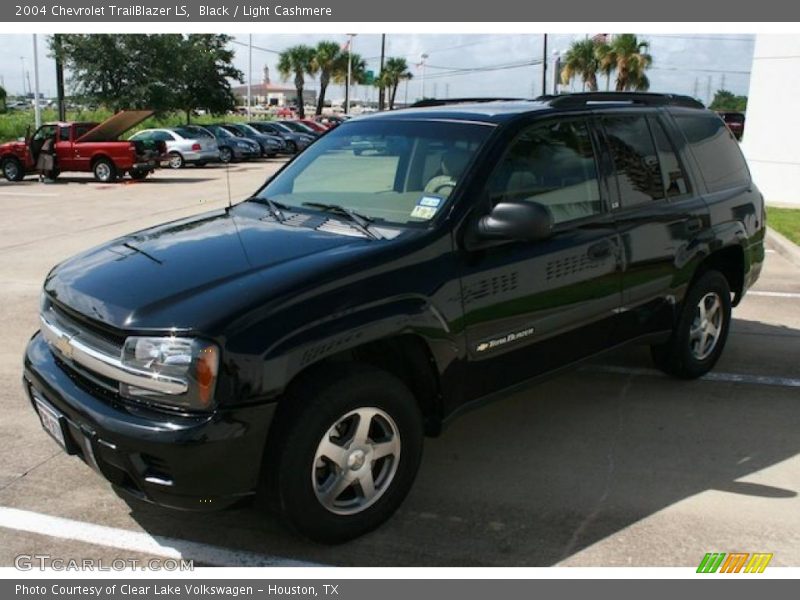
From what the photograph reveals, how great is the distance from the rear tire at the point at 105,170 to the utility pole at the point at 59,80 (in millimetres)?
11052

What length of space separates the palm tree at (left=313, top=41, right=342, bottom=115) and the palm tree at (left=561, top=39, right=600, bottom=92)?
19.4m

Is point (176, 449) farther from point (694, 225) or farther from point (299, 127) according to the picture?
point (299, 127)

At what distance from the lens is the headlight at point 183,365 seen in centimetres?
282

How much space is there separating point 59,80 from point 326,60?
37024mm

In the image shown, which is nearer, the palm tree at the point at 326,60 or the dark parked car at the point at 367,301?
the dark parked car at the point at 367,301

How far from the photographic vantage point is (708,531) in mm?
3475

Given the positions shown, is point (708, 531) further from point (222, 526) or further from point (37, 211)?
point (37, 211)

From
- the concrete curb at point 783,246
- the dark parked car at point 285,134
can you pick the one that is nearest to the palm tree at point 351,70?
the dark parked car at point 285,134

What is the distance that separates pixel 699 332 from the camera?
529cm

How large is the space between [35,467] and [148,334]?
1.66m

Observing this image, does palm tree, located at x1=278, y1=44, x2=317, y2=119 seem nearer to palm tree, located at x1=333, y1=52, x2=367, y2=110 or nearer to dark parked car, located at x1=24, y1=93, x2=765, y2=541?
palm tree, located at x1=333, y1=52, x2=367, y2=110

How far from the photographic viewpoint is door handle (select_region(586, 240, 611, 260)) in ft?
13.7

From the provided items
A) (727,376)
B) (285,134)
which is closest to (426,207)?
(727,376)

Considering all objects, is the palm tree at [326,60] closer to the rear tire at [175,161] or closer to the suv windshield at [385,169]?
the rear tire at [175,161]
